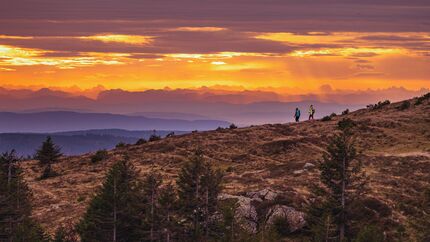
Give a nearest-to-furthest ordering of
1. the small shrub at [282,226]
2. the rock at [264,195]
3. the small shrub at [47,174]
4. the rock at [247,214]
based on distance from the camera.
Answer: the rock at [247,214] < the small shrub at [282,226] < the rock at [264,195] < the small shrub at [47,174]

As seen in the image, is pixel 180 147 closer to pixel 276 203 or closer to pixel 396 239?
pixel 276 203

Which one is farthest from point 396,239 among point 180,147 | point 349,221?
point 180,147

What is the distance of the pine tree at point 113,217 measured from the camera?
175 feet

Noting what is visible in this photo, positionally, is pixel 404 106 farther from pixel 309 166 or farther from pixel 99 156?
pixel 99 156

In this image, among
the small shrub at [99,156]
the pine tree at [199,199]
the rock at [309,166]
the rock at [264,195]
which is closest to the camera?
the pine tree at [199,199]

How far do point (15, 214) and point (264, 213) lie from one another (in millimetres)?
22116

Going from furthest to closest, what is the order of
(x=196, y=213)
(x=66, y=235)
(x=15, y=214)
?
(x=66, y=235) < (x=15, y=214) < (x=196, y=213)

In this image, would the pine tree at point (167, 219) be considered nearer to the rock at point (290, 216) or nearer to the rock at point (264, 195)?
the rock at point (290, 216)

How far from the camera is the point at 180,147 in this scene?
93.0 m

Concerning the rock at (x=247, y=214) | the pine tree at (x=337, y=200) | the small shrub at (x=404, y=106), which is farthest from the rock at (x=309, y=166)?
the small shrub at (x=404, y=106)

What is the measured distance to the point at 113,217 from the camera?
5397 centimetres

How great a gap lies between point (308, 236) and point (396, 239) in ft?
23.8

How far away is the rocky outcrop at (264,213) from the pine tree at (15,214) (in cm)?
1681

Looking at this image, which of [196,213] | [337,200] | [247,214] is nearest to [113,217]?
[196,213]
